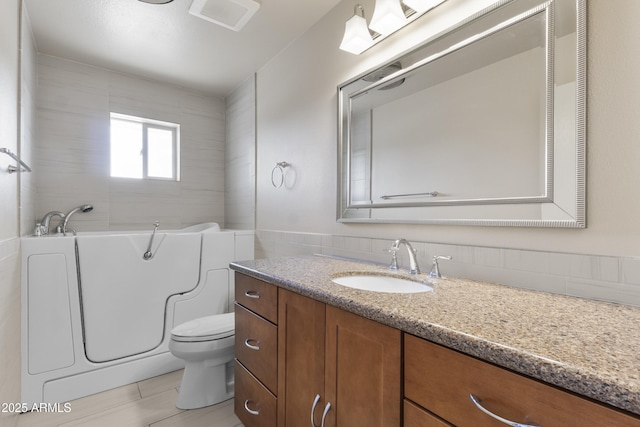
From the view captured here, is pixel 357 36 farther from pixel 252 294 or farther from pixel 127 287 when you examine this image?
pixel 127 287

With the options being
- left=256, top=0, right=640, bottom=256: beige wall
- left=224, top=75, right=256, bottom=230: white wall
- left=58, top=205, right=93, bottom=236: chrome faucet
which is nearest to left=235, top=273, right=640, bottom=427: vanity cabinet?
left=256, top=0, right=640, bottom=256: beige wall

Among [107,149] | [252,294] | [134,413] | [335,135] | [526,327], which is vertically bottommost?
[134,413]

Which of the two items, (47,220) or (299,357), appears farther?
(47,220)

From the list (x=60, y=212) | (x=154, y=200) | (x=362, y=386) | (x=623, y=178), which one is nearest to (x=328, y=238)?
A: (x=362, y=386)

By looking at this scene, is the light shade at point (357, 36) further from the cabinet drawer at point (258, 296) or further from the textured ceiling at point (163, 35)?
the cabinet drawer at point (258, 296)

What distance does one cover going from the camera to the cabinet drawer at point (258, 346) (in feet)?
4.03

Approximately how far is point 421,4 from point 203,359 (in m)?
2.05

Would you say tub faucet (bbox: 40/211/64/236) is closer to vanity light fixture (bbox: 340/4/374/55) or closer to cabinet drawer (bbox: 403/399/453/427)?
vanity light fixture (bbox: 340/4/374/55)

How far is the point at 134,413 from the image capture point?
1714 millimetres

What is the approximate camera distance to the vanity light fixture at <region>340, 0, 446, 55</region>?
1.33 meters

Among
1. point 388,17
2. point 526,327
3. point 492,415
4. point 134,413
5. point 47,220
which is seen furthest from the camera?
point 47,220

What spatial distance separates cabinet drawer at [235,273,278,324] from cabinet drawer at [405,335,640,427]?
64 cm

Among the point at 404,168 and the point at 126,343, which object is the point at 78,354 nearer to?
the point at 126,343

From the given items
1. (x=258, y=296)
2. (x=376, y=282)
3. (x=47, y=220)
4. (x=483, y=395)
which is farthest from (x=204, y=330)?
(x=47, y=220)
